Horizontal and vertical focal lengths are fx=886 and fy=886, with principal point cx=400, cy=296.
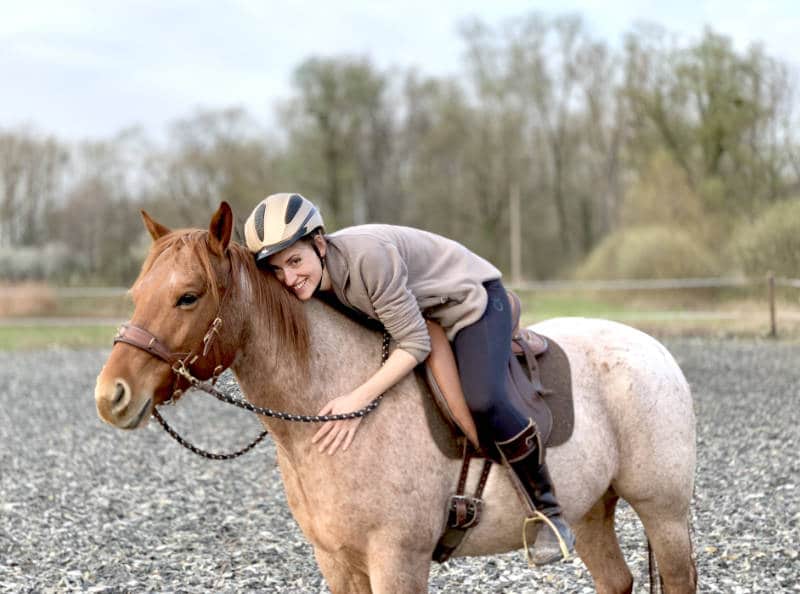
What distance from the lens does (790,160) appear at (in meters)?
30.5

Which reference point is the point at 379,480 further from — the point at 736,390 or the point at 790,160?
the point at 790,160

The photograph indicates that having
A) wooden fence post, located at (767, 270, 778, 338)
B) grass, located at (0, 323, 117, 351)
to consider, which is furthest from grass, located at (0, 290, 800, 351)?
wooden fence post, located at (767, 270, 778, 338)

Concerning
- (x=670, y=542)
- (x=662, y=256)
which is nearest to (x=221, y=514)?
(x=670, y=542)

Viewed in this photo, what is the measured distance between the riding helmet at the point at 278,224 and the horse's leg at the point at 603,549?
6.26 ft

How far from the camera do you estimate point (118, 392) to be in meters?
2.70

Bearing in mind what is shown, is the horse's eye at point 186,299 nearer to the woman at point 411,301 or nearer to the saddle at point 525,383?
the woman at point 411,301

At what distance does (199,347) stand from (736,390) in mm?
11270

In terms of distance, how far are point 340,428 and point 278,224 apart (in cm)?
73

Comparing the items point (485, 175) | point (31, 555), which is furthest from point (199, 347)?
point (485, 175)

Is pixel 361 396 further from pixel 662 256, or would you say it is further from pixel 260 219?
pixel 662 256

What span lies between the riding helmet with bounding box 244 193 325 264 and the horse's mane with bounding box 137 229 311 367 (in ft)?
0.19

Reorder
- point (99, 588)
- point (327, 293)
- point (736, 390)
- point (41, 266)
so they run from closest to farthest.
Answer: point (327, 293), point (99, 588), point (736, 390), point (41, 266)

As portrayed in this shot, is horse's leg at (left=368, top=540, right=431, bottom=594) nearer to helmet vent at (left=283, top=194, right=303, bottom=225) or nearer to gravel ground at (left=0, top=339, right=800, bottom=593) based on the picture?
helmet vent at (left=283, top=194, right=303, bottom=225)

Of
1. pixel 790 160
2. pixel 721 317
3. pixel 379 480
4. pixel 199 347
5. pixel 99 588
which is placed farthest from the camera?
pixel 790 160
